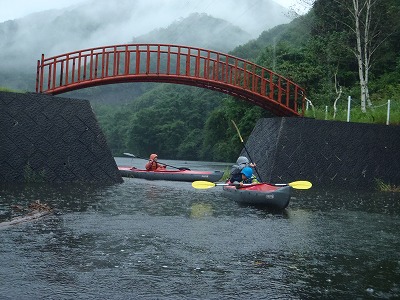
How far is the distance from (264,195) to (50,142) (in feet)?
28.1

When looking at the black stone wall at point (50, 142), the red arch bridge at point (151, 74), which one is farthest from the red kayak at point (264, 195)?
the red arch bridge at point (151, 74)

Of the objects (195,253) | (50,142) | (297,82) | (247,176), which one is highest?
(297,82)

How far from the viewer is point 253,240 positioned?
27.0ft

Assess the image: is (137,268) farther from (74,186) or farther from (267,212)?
(74,186)

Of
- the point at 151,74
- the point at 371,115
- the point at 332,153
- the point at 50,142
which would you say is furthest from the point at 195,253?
the point at 371,115

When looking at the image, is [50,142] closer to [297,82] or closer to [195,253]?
[195,253]

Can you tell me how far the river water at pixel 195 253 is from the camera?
5.24 m

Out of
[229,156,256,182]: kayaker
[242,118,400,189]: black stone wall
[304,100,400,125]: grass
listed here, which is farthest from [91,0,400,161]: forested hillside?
[229,156,256,182]: kayaker

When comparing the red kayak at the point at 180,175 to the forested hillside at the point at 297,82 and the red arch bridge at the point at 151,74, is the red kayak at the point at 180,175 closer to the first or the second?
the red arch bridge at the point at 151,74

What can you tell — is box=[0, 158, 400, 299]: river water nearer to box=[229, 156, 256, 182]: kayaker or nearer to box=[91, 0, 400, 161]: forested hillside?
box=[229, 156, 256, 182]: kayaker

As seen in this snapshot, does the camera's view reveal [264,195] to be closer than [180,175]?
Yes

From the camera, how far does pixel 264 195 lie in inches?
494

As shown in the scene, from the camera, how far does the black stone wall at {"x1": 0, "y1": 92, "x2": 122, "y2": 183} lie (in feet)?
55.4

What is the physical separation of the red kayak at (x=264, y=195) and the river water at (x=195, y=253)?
0.25m
